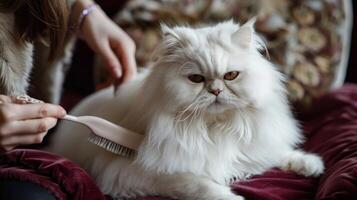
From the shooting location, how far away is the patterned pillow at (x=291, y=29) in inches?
66.1

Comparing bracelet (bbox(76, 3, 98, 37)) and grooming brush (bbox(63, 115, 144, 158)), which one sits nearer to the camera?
grooming brush (bbox(63, 115, 144, 158))

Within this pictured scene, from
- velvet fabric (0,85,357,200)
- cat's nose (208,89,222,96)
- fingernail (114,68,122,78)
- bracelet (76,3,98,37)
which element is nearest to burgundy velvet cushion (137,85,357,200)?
velvet fabric (0,85,357,200)

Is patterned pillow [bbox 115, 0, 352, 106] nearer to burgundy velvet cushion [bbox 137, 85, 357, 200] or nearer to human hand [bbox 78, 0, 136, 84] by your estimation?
burgundy velvet cushion [bbox 137, 85, 357, 200]

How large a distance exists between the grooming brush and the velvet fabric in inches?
3.3

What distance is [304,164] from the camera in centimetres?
119

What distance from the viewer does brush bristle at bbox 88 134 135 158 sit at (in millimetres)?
1069

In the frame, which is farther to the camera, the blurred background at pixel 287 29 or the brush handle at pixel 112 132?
the blurred background at pixel 287 29

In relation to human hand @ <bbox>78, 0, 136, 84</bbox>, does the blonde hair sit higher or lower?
higher

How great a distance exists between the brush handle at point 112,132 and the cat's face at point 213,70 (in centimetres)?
14

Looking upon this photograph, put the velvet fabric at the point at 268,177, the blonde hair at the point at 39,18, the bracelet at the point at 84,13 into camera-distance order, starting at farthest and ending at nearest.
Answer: the bracelet at the point at 84,13, the blonde hair at the point at 39,18, the velvet fabric at the point at 268,177

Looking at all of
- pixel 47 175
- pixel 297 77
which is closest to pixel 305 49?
pixel 297 77

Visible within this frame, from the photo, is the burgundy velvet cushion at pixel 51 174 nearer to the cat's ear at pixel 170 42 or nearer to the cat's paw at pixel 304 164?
the cat's ear at pixel 170 42

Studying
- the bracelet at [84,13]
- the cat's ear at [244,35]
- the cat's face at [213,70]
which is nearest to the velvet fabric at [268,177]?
the cat's face at [213,70]

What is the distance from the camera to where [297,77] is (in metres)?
1.68
